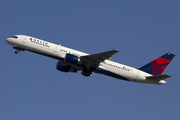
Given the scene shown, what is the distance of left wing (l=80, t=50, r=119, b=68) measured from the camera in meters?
43.6

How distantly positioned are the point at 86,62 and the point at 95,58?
1.86 metres

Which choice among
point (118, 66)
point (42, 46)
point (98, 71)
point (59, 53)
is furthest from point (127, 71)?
point (42, 46)

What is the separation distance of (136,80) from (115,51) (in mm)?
10054

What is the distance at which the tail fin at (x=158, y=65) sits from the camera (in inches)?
2018

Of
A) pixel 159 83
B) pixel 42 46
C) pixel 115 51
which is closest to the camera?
pixel 115 51

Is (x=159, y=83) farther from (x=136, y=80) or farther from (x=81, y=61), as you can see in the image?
(x=81, y=61)

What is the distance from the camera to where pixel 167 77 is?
45656 mm

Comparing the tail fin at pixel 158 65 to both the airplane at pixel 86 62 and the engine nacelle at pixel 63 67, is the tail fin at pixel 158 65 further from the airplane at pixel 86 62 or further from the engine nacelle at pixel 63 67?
the engine nacelle at pixel 63 67

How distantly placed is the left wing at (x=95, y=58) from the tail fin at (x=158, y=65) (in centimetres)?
1039

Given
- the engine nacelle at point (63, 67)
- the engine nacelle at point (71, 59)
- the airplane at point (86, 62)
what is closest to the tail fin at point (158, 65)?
the airplane at point (86, 62)

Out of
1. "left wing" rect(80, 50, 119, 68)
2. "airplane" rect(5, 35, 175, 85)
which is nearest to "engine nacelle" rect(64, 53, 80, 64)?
"airplane" rect(5, 35, 175, 85)

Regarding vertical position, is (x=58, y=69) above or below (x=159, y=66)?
below

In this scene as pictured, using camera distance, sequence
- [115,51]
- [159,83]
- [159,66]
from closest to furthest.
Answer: [115,51], [159,83], [159,66]

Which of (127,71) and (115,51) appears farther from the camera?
(127,71)
